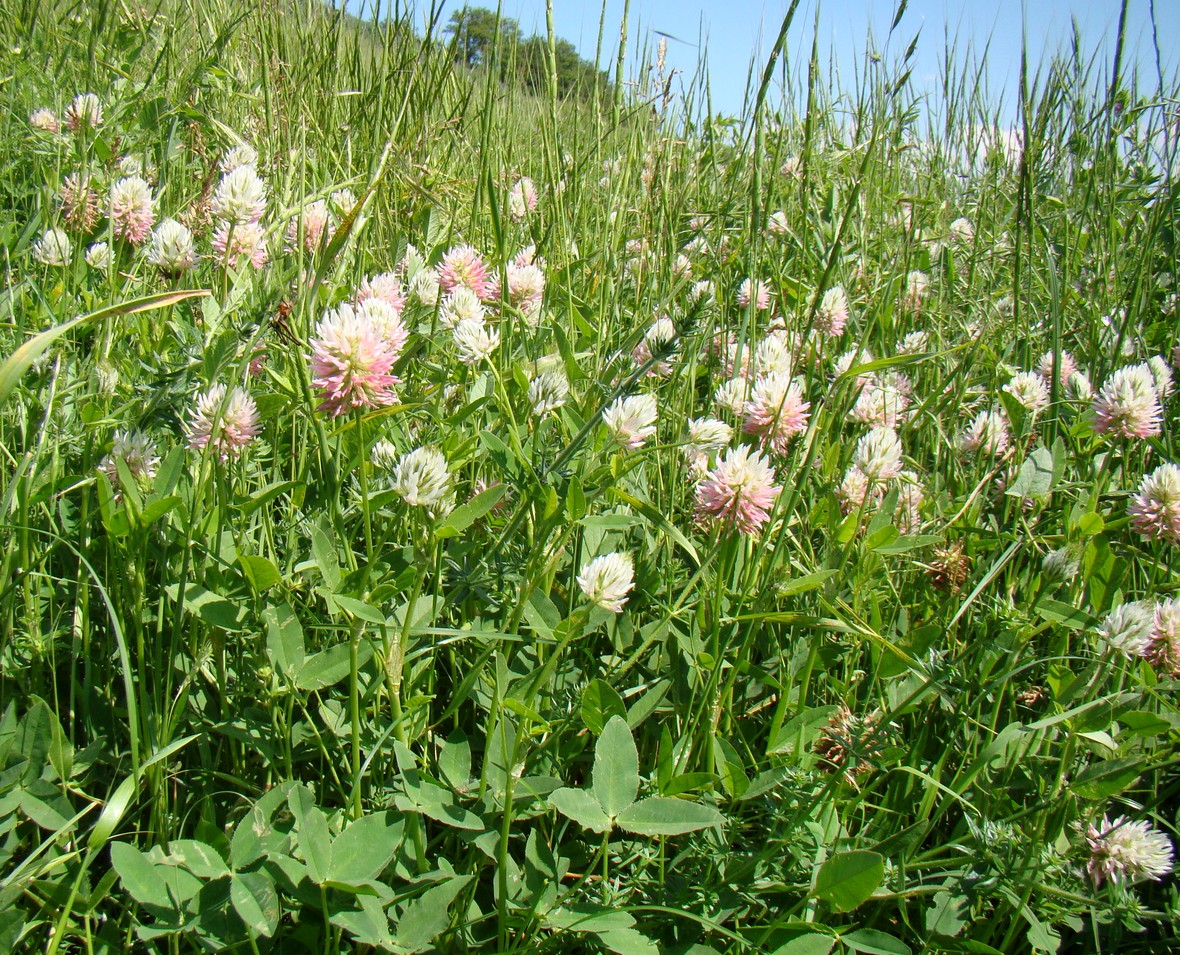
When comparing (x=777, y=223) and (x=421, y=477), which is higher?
(x=777, y=223)

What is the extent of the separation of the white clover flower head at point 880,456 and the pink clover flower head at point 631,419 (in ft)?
1.45

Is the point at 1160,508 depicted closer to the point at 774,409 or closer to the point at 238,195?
the point at 774,409

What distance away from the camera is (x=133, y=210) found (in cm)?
165

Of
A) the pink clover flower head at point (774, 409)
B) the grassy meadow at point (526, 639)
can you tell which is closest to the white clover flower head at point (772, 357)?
the grassy meadow at point (526, 639)

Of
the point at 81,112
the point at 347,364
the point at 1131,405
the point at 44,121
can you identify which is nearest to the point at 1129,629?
the point at 1131,405

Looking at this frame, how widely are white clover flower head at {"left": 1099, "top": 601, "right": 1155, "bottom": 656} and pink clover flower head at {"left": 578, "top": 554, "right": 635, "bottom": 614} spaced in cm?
63

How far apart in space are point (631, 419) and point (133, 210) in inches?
46.9

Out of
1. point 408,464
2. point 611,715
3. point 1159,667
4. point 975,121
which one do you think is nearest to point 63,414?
point 408,464

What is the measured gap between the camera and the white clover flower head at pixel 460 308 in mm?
1359

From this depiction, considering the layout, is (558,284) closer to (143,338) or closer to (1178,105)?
(143,338)

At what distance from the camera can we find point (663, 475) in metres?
1.49

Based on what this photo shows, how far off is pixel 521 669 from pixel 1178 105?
1680 mm

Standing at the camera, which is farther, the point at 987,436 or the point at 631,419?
the point at 987,436

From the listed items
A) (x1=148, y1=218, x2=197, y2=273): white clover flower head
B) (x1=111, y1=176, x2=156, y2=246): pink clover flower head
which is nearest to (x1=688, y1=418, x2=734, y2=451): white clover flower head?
(x1=148, y1=218, x2=197, y2=273): white clover flower head
